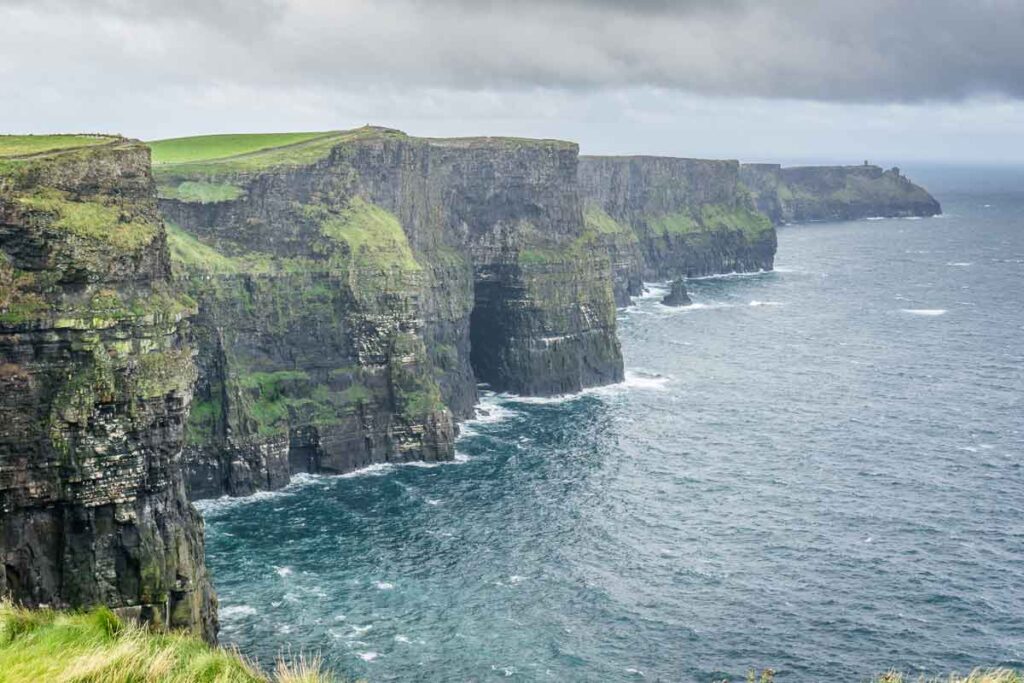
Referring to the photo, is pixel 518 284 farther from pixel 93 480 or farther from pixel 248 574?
pixel 93 480

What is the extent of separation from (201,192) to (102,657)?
307ft

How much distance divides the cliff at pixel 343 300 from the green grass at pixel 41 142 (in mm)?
22487

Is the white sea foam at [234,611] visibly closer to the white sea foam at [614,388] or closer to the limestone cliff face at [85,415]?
the limestone cliff face at [85,415]

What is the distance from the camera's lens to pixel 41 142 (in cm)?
8331

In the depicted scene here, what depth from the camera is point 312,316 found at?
386 ft

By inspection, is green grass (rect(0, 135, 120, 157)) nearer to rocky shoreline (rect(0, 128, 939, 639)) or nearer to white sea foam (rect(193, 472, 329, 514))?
rocky shoreline (rect(0, 128, 939, 639))

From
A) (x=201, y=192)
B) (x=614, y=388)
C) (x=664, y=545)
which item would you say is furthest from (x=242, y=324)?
(x=614, y=388)

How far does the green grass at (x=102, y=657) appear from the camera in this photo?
2892 centimetres

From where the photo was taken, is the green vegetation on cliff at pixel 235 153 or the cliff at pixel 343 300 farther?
the green vegetation on cliff at pixel 235 153

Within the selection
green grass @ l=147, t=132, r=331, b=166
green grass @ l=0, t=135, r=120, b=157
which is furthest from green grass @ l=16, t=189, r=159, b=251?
green grass @ l=147, t=132, r=331, b=166

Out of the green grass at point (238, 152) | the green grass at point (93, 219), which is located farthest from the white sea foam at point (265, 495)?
the green grass at point (93, 219)

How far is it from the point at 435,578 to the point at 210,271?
1639 inches

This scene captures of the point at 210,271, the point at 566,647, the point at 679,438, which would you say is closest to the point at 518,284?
the point at 679,438

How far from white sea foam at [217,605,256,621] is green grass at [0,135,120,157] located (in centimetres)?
3431
